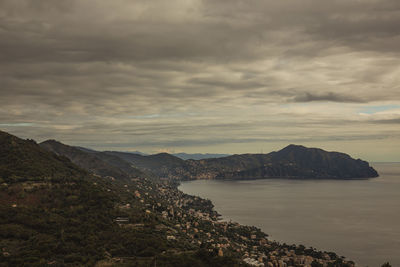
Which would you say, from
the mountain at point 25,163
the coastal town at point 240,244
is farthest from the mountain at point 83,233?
the coastal town at point 240,244

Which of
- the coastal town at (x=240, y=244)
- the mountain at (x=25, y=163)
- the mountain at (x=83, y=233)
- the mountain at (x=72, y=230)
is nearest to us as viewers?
the mountain at (x=72, y=230)

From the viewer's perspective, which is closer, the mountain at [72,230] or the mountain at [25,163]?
the mountain at [72,230]

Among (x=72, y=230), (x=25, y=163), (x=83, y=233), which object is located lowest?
(x=83, y=233)

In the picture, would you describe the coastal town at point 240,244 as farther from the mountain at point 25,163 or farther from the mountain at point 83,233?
the mountain at point 25,163

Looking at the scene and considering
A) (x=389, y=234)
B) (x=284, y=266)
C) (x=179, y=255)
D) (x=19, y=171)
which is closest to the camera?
(x=179, y=255)

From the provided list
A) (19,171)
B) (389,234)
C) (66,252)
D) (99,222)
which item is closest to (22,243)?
(66,252)

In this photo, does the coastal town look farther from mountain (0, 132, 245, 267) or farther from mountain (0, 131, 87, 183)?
mountain (0, 131, 87, 183)

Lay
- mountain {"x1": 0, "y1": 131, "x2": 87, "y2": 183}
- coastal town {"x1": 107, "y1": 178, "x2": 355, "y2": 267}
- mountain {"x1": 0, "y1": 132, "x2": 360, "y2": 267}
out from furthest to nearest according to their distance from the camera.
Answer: mountain {"x1": 0, "y1": 131, "x2": 87, "y2": 183}, coastal town {"x1": 107, "y1": 178, "x2": 355, "y2": 267}, mountain {"x1": 0, "y1": 132, "x2": 360, "y2": 267}

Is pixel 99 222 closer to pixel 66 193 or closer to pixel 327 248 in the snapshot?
pixel 66 193

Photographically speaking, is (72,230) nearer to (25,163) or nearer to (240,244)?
(25,163)

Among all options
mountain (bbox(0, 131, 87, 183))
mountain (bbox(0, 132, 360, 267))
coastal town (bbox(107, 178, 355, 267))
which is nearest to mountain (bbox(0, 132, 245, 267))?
mountain (bbox(0, 132, 360, 267))

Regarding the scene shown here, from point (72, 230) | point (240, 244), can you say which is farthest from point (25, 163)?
point (240, 244)
